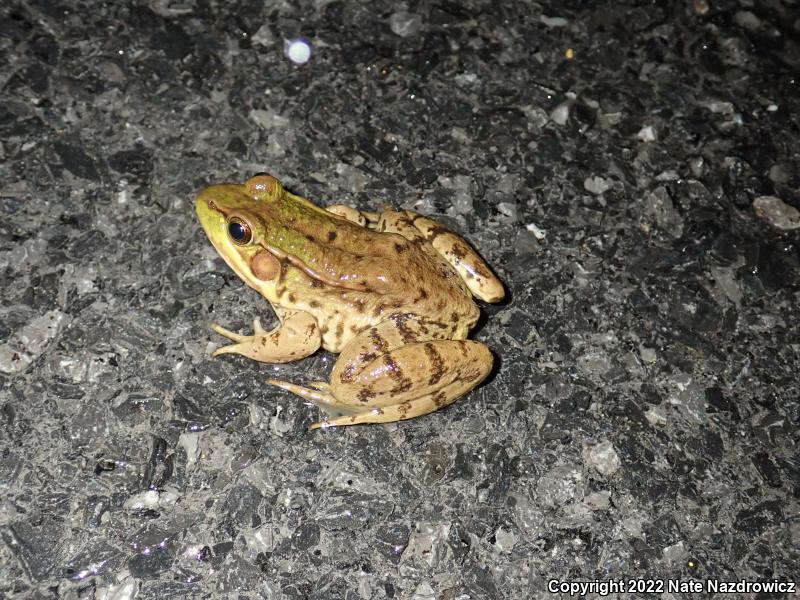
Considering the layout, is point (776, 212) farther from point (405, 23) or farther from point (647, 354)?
point (405, 23)

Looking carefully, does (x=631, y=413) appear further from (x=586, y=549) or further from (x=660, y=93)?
(x=660, y=93)

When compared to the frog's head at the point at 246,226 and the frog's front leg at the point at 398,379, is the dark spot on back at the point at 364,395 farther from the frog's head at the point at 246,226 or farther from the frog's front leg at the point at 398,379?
the frog's head at the point at 246,226

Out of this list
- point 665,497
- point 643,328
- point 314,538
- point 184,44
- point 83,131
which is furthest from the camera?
point 184,44

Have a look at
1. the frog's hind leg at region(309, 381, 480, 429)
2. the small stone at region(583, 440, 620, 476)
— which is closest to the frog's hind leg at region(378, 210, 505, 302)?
the frog's hind leg at region(309, 381, 480, 429)

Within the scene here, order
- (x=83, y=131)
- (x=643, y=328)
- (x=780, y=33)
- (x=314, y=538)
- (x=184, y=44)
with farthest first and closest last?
(x=780, y=33) → (x=184, y=44) → (x=83, y=131) → (x=643, y=328) → (x=314, y=538)

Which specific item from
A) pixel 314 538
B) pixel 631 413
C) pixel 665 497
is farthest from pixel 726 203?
pixel 314 538

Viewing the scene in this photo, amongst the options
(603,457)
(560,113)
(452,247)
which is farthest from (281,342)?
(560,113)

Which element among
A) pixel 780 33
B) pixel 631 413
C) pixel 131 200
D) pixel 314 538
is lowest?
pixel 314 538

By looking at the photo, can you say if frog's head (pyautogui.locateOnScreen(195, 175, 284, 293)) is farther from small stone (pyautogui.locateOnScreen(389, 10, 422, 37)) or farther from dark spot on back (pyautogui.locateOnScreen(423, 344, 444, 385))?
small stone (pyautogui.locateOnScreen(389, 10, 422, 37))
